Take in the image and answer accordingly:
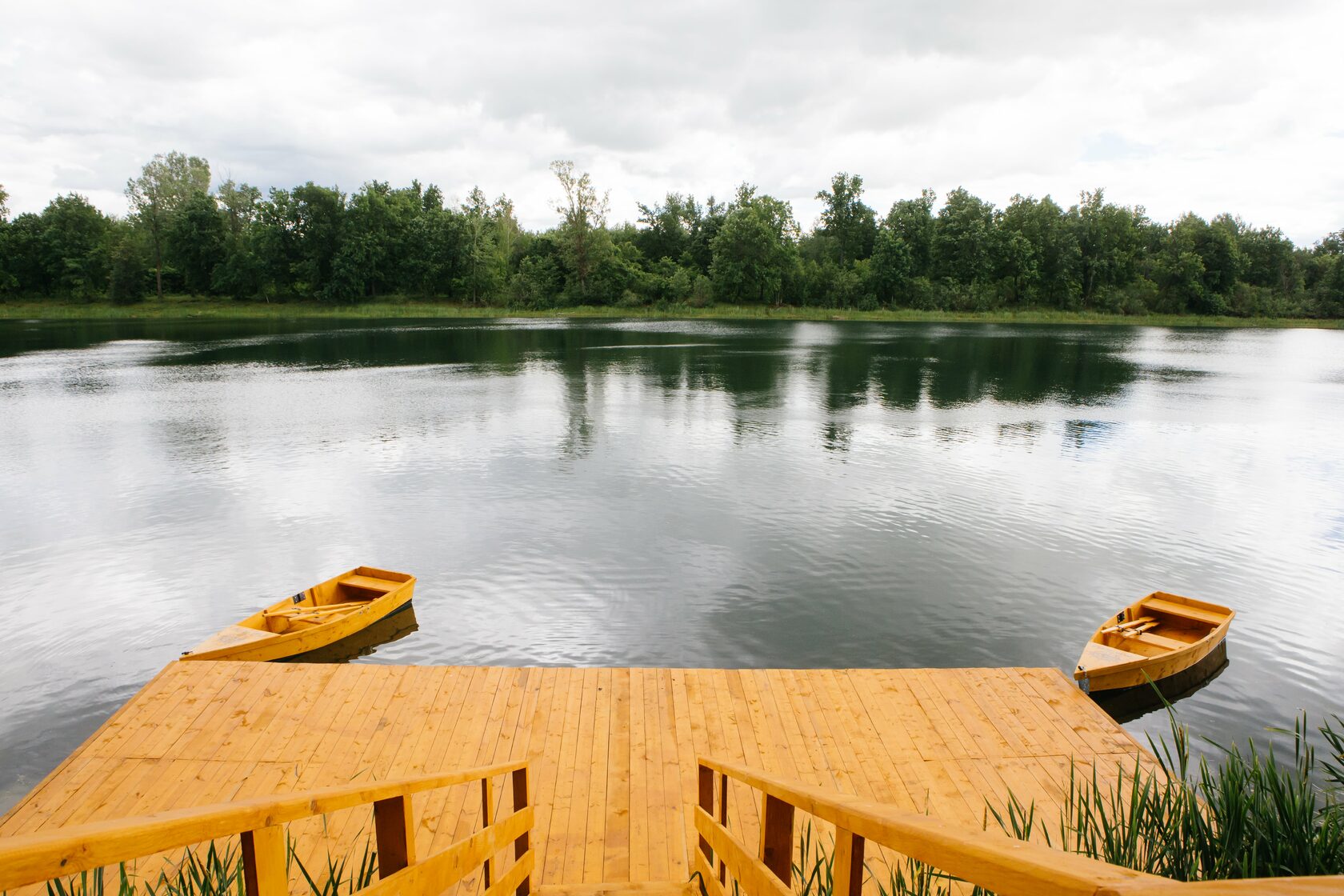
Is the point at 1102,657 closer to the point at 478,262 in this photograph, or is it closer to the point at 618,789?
the point at 618,789

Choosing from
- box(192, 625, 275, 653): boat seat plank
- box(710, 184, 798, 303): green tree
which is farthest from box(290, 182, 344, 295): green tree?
box(192, 625, 275, 653): boat seat plank

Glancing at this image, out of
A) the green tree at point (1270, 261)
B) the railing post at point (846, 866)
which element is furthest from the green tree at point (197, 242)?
the green tree at point (1270, 261)

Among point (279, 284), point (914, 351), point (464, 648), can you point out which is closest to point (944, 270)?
point (914, 351)

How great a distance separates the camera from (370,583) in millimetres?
12211

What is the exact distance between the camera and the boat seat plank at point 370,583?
1209 centimetres

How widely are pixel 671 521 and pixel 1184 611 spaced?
9081 mm

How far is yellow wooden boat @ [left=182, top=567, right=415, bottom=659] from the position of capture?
382 inches

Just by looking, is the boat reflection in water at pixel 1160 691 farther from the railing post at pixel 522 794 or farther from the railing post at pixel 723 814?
the railing post at pixel 522 794

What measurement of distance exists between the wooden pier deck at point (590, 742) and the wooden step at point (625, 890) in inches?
43.2

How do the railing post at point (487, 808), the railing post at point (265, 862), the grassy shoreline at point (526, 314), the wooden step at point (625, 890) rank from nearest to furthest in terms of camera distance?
the railing post at point (265, 862) → the railing post at point (487, 808) → the wooden step at point (625, 890) → the grassy shoreline at point (526, 314)

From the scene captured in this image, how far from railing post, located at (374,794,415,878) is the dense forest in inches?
3184

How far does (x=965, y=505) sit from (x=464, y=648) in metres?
11.7

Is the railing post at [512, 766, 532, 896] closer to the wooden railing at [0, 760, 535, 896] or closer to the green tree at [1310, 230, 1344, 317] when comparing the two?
the wooden railing at [0, 760, 535, 896]

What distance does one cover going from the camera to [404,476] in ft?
63.7
